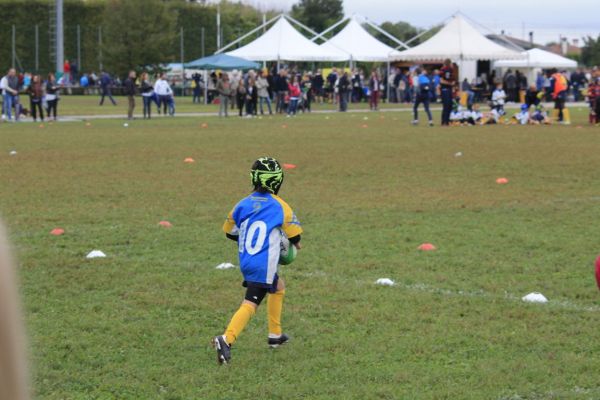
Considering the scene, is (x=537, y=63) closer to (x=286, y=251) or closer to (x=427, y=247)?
(x=427, y=247)

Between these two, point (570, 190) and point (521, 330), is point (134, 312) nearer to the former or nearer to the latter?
point (521, 330)

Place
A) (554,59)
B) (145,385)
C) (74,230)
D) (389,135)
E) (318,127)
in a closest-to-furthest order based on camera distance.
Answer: (145,385), (74,230), (389,135), (318,127), (554,59)

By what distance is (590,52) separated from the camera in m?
106

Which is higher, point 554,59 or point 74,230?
point 554,59

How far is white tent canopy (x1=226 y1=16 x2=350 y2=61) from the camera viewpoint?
53.0m

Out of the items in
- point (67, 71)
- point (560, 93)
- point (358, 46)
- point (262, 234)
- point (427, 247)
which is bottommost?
point (427, 247)

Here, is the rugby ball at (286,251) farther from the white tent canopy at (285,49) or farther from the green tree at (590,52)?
the green tree at (590,52)

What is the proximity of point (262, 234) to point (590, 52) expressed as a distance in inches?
4139

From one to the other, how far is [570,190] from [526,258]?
20.8 ft

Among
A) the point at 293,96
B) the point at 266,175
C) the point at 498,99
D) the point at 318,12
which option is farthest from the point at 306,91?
the point at 318,12

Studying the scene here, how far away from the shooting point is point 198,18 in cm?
7294

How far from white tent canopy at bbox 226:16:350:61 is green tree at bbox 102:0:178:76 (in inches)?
305

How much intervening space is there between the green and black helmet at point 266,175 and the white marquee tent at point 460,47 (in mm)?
43731

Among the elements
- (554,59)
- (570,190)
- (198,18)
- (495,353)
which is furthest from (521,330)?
(198,18)
